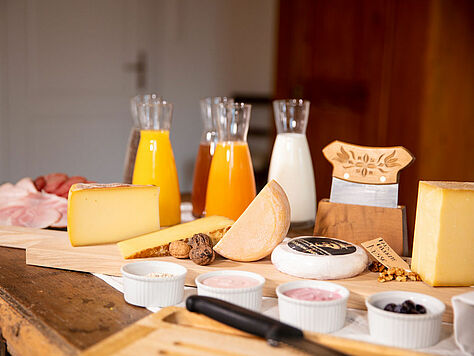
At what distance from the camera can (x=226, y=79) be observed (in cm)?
496

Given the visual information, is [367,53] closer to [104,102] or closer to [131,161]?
[104,102]

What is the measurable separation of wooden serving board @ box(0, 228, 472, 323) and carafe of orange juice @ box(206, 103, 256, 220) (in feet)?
0.96

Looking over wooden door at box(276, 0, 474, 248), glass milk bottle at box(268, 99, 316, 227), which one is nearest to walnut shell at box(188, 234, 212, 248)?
glass milk bottle at box(268, 99, 316, 227)

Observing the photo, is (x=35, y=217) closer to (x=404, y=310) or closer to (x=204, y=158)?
(x=204, y=158)

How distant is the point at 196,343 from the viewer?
0.73 meters

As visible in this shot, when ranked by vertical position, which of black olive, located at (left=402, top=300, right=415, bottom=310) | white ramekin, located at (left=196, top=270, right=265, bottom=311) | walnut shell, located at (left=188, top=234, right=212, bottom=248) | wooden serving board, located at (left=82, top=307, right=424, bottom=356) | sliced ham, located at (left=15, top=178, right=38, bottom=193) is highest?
sliced ham, located at (left=15, top=178, right=38, bottom=193)

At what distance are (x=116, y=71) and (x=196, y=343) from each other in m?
3.58

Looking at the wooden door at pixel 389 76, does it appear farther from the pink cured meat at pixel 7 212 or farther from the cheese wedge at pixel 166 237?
the pink cured meat at pixel 7 212

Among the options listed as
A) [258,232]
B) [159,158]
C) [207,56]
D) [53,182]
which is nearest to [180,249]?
[258,232]

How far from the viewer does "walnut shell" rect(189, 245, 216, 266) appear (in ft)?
3.47

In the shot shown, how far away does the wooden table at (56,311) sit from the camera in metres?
0.80

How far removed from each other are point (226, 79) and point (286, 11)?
1301 mm

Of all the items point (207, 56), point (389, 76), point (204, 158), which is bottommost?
point (204, 158)

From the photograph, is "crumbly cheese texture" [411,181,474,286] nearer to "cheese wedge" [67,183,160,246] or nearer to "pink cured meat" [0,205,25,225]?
"cheese wedge" [67,183,160,246]
